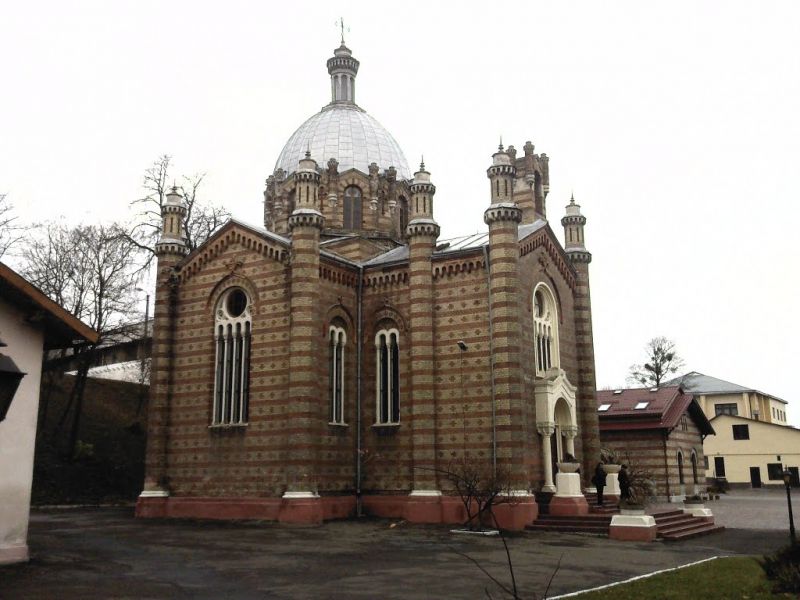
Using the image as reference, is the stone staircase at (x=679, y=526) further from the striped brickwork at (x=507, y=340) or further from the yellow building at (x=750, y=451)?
the yellow building at (x=750, y=451)

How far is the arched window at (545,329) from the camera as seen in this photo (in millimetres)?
28281

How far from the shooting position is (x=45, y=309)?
1509 cm

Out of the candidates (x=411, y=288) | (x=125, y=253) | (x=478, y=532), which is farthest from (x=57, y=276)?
(x=478, y=532)

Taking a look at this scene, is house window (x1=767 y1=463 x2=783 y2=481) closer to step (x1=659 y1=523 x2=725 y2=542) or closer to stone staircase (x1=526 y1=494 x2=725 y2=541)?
step (x1=659 y1=523 x2=725 y2=542)

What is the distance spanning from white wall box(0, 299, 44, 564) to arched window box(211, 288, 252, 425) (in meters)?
12.3

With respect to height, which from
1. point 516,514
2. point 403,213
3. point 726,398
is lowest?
point 516,514

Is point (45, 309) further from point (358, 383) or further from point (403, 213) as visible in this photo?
point (403, 213)

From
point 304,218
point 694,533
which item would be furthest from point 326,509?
point 694,533

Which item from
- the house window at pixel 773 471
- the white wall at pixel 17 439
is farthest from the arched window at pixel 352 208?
the house window at pixel 773 471

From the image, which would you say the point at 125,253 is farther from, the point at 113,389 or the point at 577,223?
the point at 577,223

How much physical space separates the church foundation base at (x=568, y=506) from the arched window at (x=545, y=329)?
15.7 feet

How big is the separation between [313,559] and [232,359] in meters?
12.7

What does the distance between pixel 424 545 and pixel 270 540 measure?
4.21m

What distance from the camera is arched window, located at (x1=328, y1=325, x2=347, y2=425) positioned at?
27.4 meters
